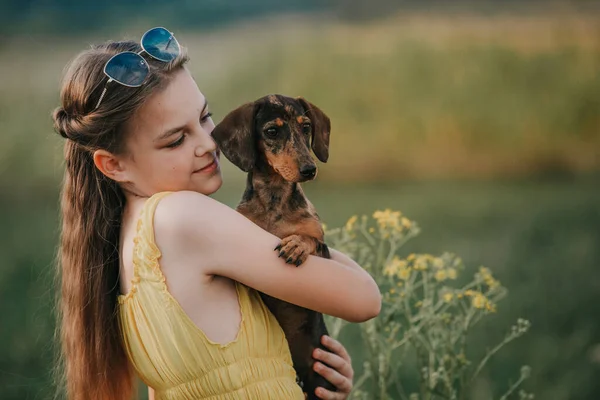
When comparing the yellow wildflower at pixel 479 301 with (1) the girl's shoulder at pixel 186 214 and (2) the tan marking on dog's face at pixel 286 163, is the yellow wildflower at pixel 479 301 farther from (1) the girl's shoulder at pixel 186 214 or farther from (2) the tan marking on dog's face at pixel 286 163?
(1) the girl's shoulder at pixel 186 214

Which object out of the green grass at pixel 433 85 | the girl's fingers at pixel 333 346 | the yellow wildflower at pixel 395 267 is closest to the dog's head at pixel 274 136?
the girl's fingers at pixel 333 346

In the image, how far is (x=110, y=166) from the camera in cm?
187

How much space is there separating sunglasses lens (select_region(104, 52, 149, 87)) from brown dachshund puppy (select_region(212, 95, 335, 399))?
24 cm

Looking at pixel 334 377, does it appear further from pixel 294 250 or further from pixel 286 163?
pixel 286 163

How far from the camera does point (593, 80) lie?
5.00 m

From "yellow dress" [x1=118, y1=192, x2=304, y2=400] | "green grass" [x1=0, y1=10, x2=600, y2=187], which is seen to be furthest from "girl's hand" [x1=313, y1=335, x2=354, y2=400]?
"green grass" [x1=0, y1=10, x2=600, y2=187]

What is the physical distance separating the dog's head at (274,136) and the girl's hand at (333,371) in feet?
1.39

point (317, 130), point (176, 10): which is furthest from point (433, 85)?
point (317, 130)

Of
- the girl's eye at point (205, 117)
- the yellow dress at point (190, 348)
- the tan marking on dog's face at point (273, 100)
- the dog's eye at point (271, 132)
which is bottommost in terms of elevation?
the yellow dress at point (190, 348)

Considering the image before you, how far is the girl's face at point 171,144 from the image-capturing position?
71.6 inches

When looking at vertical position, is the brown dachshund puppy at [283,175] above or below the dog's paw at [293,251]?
above

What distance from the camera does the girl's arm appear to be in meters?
1.68

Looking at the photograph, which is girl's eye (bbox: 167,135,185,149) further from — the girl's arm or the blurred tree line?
the blurred tree line

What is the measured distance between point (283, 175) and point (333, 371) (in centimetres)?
49
